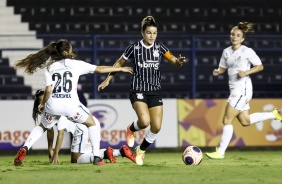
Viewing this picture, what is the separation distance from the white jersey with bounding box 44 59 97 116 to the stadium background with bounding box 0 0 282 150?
590 cm

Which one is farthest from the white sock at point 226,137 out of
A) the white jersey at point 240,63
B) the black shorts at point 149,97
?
the black shorts at point 149,97

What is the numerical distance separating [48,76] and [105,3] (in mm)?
11671

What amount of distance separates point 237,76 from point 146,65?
237 centimetres

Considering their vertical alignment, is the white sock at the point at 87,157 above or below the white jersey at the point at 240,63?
below

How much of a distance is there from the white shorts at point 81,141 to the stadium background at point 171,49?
5.23m

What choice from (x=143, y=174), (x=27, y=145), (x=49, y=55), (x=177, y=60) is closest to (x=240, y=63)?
(x=177, y=60)

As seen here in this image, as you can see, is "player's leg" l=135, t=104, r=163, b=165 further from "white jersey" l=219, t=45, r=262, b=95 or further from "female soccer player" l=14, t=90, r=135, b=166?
"white jersey" l=219, t=45, r=262, b=95

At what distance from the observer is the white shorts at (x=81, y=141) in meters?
13.0

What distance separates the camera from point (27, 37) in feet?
65.3

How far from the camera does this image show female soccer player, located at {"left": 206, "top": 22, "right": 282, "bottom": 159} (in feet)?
47.1

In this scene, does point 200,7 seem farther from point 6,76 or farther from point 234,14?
point 6,76

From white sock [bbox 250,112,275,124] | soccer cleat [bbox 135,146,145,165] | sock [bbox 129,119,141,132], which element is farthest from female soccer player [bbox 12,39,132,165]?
white sock [bbox 250,112,275,124]

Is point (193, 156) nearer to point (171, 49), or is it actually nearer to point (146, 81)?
point (146, 81)

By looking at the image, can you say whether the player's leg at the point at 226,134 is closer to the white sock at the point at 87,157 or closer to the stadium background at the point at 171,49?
the white sock at the point at 87,157
